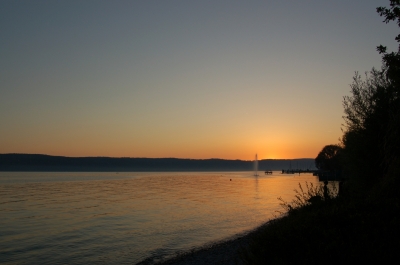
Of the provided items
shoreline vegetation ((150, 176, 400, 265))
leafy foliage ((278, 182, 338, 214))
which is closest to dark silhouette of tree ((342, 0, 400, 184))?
leafy foliage ((278, 182, 338, 214))

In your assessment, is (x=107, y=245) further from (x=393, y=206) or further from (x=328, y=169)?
(x=328, y=169)

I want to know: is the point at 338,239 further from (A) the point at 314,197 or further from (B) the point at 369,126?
(B) the point at 369,126

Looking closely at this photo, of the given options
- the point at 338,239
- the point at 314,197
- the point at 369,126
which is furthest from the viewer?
the point at 369,126

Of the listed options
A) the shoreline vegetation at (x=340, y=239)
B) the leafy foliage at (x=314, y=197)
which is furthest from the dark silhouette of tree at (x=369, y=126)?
the shoreline vegetation at (x=340, y=239)

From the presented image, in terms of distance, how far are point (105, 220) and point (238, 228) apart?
12983mm

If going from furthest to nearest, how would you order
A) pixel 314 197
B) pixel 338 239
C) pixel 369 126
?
pixel 369 126 < pixel 314 197 < pixel 338 239

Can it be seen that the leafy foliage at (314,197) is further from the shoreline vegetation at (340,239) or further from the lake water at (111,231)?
the lake water at (111,231)

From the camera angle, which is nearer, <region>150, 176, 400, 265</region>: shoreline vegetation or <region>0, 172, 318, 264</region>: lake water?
<region>150, 176, 400, 265</region>: shoreline vegetation

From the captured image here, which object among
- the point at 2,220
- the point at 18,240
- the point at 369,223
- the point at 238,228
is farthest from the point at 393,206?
the point at 2,220

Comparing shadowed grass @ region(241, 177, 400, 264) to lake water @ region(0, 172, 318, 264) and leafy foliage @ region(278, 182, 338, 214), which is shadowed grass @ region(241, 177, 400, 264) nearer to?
leafy foliage @ region(278, 182, 338, 214)

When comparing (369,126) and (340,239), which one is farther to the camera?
(369,126)

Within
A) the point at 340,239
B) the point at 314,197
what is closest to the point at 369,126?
the point at 314,197

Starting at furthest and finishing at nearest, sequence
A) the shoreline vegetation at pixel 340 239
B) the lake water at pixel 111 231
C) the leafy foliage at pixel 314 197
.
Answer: the lake water at pixel 111 231
the leafy foliage at pixel 314 197
the shoreline vegetation at pixel 340 239

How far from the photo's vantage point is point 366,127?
24344mm
